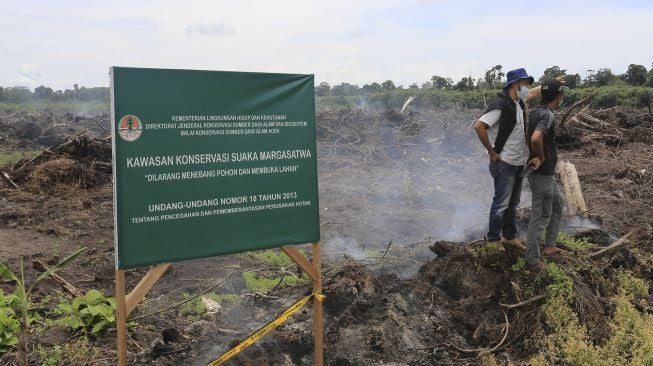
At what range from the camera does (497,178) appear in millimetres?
5340

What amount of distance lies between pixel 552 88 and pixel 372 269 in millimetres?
2823

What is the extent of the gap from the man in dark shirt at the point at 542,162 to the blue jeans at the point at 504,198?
0.22 meters

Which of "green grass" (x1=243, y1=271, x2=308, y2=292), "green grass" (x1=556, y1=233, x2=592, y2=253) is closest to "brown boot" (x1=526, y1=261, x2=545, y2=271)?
"green grass" (x1=556, y1=233, x2=592, y2=253)

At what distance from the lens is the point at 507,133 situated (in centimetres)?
514

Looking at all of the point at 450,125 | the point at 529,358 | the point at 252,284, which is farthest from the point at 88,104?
the point at 529,358

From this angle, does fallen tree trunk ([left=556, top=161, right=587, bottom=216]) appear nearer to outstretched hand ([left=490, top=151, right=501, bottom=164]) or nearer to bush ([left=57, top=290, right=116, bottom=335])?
outstretched hand ([left=490, top=151, right=501, bottom=164])

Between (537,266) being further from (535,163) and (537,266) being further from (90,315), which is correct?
(90,315)

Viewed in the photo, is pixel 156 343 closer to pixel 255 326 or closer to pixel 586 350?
pixel 255 326

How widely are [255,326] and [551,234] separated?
10.7 feet

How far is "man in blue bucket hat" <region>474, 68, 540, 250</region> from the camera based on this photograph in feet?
16.8

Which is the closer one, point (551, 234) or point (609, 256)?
point (551, 234)

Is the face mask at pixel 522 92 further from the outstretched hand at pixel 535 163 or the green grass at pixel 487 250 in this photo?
the green grass at pixel 487 250

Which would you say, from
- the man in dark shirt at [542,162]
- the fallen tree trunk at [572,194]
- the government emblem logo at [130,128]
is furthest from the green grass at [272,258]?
the fallen tree trunk at [572,194]

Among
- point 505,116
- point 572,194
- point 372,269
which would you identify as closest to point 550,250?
point 505,116
